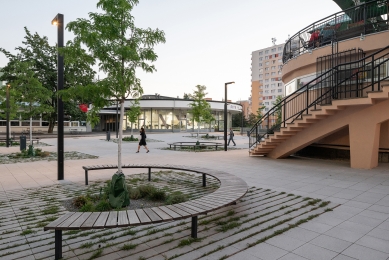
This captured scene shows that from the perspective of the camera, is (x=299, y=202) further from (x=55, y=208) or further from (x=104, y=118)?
(x=104, y=118)

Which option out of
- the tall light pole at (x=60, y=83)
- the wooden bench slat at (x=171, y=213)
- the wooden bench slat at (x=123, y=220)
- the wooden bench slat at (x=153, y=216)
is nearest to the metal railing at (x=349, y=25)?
the tall light pole at (x=60, y=83)

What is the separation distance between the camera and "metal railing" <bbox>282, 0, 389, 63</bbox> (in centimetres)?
1246

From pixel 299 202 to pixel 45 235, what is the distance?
515cm

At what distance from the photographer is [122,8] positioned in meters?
5.84

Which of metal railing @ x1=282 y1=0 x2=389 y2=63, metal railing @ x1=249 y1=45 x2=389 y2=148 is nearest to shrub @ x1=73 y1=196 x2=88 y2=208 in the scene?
metal railing @ x1=249 y1=45 x2=389 y2=148

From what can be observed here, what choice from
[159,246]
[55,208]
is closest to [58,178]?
[55,208]

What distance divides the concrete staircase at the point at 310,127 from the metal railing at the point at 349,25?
428cm

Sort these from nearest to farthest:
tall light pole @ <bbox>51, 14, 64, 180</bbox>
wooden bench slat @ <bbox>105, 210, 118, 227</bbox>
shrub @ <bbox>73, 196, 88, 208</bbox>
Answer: wooden bench slat @ <bbox>105, 210, 118, 227</bbox> → shrub @ <bbox>73, 196, 88, 208</bbox> → tall light pole @ <bbox>51, 14, 64, 180</bbox>

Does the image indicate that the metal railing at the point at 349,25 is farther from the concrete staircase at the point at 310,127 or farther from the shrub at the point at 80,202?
the shrub at the point at 80,202

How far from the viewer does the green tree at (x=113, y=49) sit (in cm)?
572

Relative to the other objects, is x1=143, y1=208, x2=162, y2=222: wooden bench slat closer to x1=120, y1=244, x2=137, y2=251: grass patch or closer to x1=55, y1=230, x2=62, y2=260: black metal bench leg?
x1=120, y1=244, x2=137, y2=251: grass patch

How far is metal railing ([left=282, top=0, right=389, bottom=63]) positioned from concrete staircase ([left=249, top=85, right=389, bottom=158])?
428 cm

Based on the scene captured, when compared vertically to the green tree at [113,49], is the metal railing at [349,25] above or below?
above

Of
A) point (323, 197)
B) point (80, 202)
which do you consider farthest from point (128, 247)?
point (323, 197)
